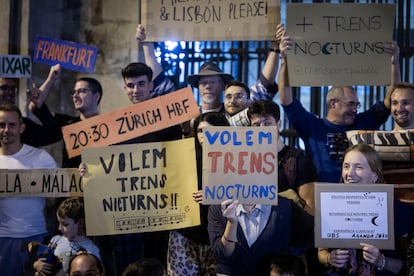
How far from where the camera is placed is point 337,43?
5.02 m

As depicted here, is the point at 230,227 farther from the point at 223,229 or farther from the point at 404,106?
the point at 404,106

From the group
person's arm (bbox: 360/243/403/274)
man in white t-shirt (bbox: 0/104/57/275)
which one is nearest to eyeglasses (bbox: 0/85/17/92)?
man in white t-shirt (bbox: 0/104/57/275)

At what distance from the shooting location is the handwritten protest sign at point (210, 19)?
5.17m

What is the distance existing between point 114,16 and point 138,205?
2.66m

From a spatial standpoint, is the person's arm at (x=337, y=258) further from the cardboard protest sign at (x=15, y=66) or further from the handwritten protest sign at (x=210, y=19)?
the cardboard protest sign at (x=15, y=66)

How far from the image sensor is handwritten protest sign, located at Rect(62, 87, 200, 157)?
191 inches

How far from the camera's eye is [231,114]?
17.0ft

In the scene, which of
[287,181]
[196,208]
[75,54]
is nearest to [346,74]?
[287,181]

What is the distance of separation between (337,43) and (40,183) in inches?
83.6

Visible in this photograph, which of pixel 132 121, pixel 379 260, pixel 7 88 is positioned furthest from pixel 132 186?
pixel 7 88

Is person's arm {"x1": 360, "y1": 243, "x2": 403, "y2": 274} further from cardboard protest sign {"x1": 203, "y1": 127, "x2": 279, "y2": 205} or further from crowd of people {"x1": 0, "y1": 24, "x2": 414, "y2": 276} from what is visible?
cardboard protest sign {"x1": 203, "y1": 127, "x2": 279, "y2": 205}

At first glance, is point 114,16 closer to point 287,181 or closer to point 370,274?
point 287,181

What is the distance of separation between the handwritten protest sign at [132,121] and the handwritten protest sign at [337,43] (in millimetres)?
735

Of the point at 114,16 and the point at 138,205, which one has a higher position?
the point at 114,16
